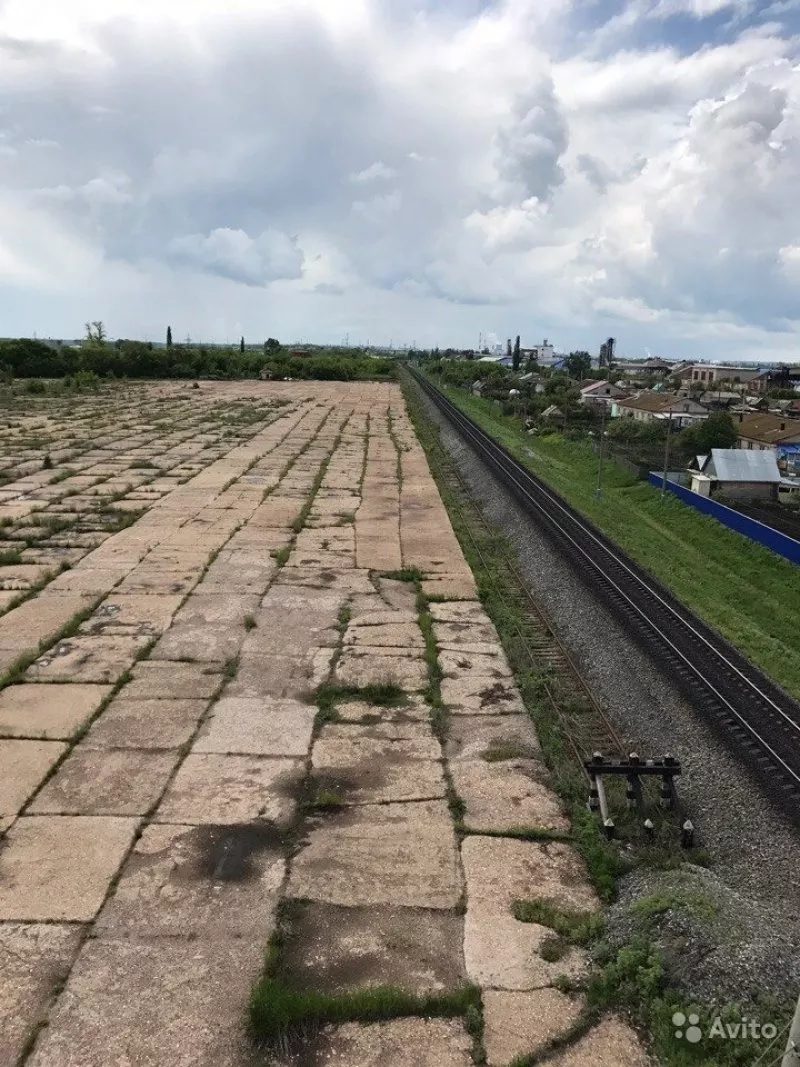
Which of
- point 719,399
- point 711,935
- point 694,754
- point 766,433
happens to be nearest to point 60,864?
point 711,935

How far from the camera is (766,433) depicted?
43.5 m

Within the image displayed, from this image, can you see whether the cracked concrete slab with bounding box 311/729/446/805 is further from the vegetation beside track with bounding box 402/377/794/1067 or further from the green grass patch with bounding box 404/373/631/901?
the vegetation beside track with bounding box 402/377/794/1067

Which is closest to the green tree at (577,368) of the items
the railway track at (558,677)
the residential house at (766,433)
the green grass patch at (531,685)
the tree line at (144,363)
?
the tree line at (144,363)

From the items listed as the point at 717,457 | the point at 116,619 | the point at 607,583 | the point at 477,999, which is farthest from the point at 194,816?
the point at 717,457

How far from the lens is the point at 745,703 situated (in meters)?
10.9

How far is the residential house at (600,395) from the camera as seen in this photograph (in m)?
69.4

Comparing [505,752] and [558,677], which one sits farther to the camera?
[558,677]

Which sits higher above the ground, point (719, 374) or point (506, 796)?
point (719, 374)

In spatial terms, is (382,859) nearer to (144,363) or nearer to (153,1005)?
(153,1005)

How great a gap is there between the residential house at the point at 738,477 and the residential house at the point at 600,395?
35.1 meters

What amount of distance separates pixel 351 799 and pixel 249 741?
1.60 m

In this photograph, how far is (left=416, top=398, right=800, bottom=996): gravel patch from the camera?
23.3 ft

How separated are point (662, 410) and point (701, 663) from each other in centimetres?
4738

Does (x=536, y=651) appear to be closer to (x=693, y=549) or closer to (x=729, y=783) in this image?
(x=729, y=783)
